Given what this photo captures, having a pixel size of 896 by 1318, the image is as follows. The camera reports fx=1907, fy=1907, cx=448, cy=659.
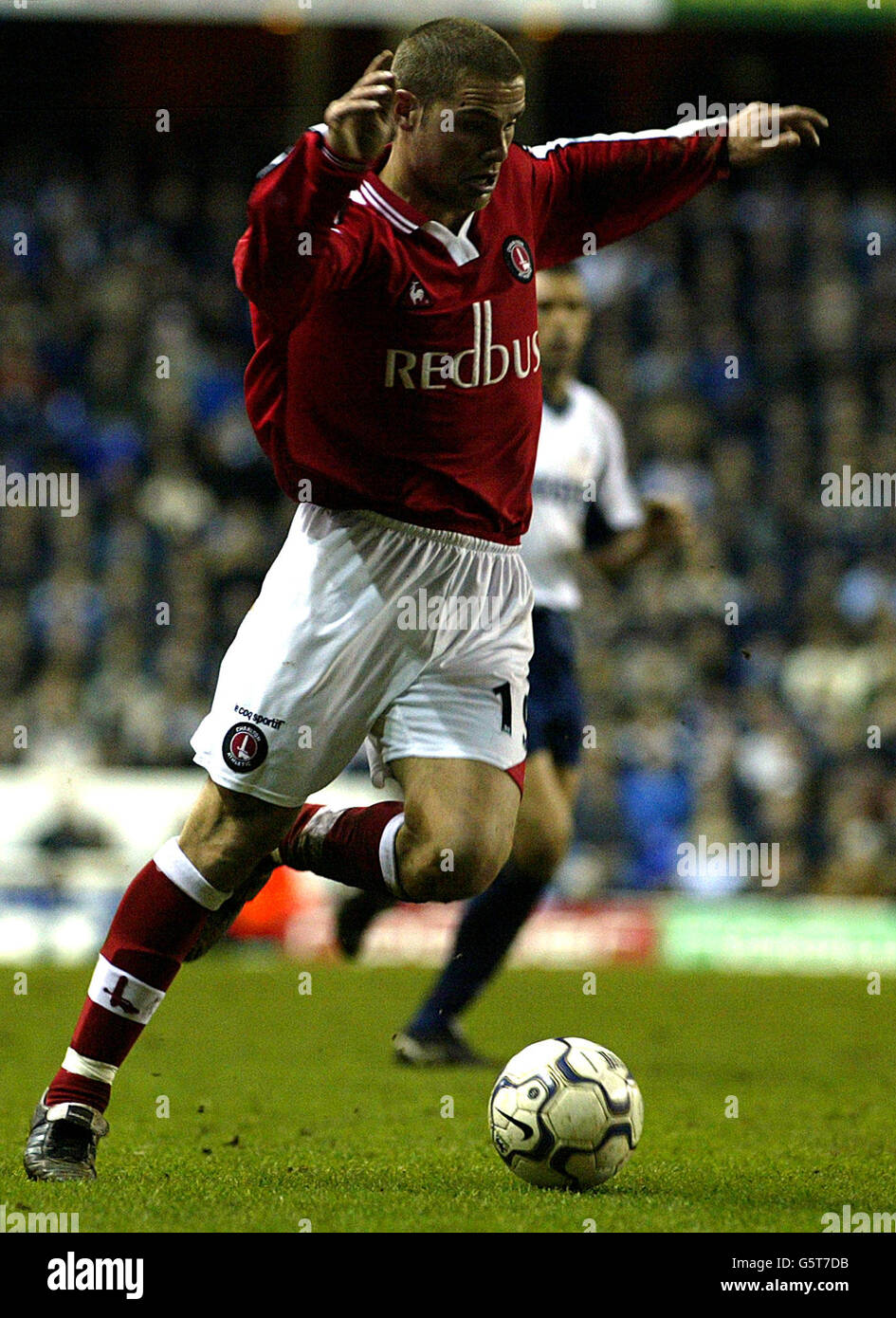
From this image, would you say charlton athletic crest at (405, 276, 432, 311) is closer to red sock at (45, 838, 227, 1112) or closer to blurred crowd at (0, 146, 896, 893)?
red sock at (45, 838, 227, 1112)

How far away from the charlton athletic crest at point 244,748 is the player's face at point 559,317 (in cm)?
323

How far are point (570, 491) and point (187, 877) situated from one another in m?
3.53

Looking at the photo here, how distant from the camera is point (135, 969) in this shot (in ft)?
14.5

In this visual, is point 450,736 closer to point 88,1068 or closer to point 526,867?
point 88,1068

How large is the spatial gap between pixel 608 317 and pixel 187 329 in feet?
12.7

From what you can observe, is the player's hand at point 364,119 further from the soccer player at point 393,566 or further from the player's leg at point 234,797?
the player's leg at point 234,797

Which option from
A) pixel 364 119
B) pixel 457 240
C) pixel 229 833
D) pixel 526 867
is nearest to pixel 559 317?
pixel 526 867

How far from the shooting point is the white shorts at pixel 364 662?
4395mm

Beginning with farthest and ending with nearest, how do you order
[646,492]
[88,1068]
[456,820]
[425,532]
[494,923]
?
1. [646,492]
2. [494,923]
3. [425,532]
4. [456,820]
5. [88,1068]

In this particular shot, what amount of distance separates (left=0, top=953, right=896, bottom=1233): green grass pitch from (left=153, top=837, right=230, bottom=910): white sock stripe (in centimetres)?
64

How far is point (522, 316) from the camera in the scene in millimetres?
4652

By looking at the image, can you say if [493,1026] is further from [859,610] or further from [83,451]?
[83,451]

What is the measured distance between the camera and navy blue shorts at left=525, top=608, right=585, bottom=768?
275 inches

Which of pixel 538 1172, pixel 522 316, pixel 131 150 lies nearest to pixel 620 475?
pixel 522 316
